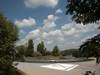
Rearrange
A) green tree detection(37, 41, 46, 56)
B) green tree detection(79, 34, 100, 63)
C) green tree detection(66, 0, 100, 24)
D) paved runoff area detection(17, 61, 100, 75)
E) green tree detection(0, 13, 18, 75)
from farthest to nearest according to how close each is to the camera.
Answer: green tree detection(37, 41, 46, 56) → paved runoff area detection(17, 61, 100, 75) → green tree detection(0, 13, 18, 75) → green tree detection(66, 0, 100, 24) → green tree detection(79, 34, 100, 63)

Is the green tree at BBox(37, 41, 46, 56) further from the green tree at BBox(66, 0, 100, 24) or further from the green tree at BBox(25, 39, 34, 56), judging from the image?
the green tree at BBox(66, 0, 100, 24)

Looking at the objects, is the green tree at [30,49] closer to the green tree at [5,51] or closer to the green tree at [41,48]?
the green tree at [41,48]

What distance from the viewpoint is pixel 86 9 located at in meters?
3.33

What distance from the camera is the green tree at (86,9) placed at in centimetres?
315

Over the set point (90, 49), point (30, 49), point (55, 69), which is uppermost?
point (30, 49)

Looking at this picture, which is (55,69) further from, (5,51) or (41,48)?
(41,48)

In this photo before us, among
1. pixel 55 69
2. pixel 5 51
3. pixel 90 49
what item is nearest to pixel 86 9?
pixel 90 49

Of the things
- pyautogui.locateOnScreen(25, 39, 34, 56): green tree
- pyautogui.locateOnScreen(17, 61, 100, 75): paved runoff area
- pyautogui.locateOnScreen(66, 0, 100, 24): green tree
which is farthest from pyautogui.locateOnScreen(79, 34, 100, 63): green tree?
pyautogui.locateOnScreen(25, 39, 34, 56): green tree

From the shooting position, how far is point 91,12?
10.7 feet

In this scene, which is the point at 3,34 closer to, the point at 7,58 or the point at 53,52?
the point at 7,58

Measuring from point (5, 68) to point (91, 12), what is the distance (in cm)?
1039

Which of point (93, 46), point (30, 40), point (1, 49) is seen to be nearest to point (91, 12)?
point (93, 46)

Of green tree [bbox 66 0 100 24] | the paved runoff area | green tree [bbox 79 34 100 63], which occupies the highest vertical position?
green tree [bbox 66 0 100 24]

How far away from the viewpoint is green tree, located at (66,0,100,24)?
3.15 m
